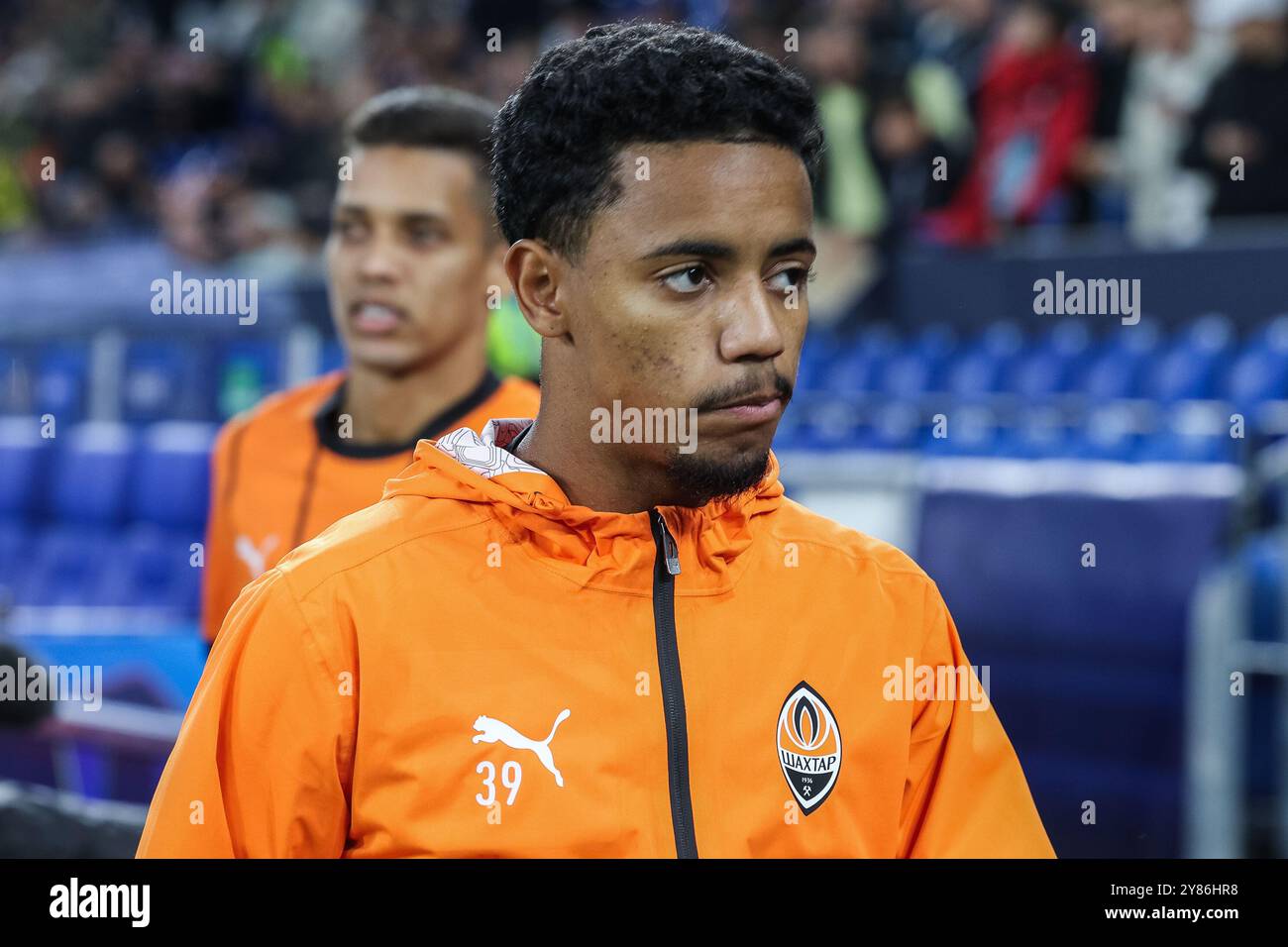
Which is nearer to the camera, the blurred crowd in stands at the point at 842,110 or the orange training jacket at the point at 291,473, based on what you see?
the orange training jacket at the point at 291,473

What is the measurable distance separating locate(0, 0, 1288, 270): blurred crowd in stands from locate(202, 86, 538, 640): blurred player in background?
7.71 feet

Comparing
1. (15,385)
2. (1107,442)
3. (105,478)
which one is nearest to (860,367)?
(1107,442)

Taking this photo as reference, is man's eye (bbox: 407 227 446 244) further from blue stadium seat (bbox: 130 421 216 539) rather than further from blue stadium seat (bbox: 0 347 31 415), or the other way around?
blue stadium seat (bbox: 0 347 31 415)

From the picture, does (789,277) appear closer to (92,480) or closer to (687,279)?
(687,279)

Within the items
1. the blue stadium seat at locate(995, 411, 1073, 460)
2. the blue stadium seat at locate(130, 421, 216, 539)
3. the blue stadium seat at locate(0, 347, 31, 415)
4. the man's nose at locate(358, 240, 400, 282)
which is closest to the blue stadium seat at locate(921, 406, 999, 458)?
the blue stadium seat at locate(995, 411, 1073, 460)

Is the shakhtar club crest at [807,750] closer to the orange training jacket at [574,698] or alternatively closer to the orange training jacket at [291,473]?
the orange training jacket at [574,698]

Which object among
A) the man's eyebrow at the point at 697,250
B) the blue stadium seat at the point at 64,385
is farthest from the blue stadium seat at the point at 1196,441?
the blue stadium seat at the point at 64,385

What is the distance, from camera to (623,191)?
1.59 m

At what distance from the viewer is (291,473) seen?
117 inches

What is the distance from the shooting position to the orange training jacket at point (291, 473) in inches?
111

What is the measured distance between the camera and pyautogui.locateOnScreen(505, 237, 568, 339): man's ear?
169cm

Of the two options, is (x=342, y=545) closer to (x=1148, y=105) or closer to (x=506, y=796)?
(x=506, y=796)
